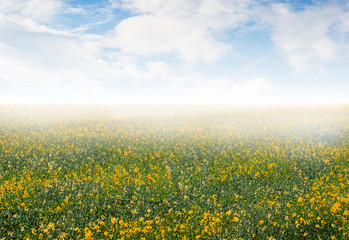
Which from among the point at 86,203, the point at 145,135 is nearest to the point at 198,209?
the point at 86,203

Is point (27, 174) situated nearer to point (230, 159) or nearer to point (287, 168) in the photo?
point (230, 159)

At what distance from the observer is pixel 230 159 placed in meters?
18.5

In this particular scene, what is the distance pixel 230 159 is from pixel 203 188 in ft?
15.9

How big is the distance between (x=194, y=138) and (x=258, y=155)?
5.94 metres

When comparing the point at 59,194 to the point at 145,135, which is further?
the point at 145,135

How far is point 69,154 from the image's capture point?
19.4 m

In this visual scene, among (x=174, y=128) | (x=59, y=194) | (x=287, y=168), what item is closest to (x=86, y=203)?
(x=59, y=194)

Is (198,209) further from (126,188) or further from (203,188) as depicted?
(126,188)

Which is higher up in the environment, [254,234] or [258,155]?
[258,155]

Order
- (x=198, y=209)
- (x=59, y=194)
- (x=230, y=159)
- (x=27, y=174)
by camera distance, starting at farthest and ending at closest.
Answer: (x=230, y=159)
(x=27, y=174)
(x=59, y=194)
(x=198, y=209)

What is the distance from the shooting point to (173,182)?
14.9 m

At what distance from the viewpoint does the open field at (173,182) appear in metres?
10.6

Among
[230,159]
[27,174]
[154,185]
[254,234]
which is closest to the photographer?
[254,234]

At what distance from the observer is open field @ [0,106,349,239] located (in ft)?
34.9
